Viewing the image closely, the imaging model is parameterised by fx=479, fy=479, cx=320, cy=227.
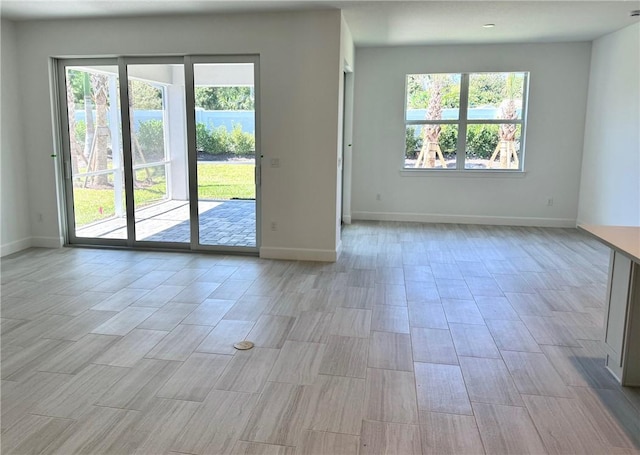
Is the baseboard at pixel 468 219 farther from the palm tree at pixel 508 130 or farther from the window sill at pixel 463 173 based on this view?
the palm tree at pixel 508 130

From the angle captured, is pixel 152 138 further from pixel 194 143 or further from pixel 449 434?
pixel 449 434

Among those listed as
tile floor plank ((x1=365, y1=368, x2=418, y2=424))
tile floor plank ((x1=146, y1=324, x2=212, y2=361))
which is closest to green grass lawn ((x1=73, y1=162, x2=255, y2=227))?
tile floor plank ((x1=146, y1=324, x2=212, y2=361))

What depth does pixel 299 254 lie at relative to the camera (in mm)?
5547

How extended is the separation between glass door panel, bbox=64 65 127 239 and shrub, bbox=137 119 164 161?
11.5 inches

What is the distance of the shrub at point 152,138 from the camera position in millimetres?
5715

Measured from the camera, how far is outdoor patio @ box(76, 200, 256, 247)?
5.71m

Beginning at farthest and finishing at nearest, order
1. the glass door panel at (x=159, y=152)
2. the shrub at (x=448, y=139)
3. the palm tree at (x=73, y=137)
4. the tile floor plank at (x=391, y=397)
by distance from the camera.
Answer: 1. the shrub at (x=448, y=139)
2. the palm tree at (x=73, y=137)
3. the glass door panel at (x=159, y=152)
4. the tile floor plank at (x=391, y=397)

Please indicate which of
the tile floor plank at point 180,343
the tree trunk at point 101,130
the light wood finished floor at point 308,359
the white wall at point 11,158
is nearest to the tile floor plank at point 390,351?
the light wood finished floor at point 308,359

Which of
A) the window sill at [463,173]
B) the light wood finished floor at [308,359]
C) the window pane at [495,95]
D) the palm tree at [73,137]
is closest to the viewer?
the light wood finished floor at [308,359]

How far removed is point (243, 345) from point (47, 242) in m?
4.07

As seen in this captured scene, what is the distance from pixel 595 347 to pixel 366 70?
553 centimetres

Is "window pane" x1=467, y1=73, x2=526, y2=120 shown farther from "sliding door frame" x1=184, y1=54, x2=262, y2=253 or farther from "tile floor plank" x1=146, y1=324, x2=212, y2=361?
"tile floor plank" x1=146, y1=324, x2=212, y2=361

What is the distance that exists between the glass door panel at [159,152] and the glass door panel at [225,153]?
0.22 metres

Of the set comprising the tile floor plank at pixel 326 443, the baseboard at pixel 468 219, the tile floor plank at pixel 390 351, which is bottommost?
the tile floor plank at pixel 326 443
